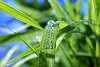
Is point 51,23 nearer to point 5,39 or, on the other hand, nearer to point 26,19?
point 26,19

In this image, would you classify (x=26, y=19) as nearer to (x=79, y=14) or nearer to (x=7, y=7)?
(x=7, y=7)

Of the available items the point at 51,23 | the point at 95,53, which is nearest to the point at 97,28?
the point at 95,53

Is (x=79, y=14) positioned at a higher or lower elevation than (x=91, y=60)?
higher

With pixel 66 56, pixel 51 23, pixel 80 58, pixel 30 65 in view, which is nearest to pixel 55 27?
pixel 51 23

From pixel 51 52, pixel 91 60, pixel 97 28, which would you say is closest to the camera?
pixel 51 52

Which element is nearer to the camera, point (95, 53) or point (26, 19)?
point (26, 19)

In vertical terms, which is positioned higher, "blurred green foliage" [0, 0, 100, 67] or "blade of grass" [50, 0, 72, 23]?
"blade of grass" [50, 0, 72, 23]

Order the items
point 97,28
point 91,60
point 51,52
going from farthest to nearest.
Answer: point 91,60 → point 97,28 → point 51,52

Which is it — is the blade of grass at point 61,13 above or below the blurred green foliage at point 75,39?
above

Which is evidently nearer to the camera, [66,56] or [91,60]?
[66,56]
